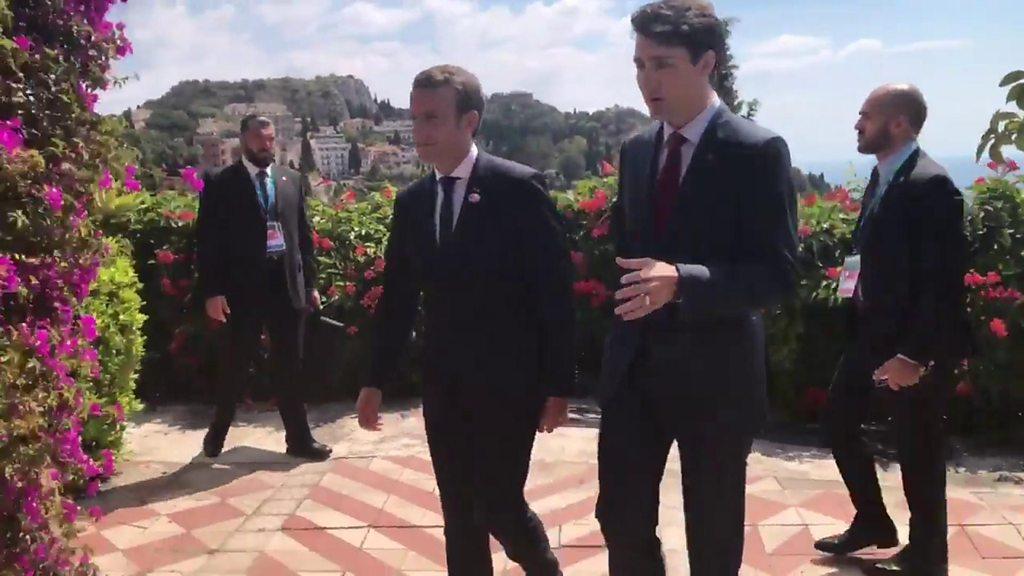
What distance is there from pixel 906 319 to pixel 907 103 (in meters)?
0.80

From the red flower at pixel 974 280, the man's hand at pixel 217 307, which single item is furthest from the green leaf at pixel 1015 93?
the man's hand at pixel 217 307

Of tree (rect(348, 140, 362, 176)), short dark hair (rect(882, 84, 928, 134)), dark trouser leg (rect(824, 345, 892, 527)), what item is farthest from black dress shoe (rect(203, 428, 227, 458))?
tree (rect(348, 140, 362, 176))

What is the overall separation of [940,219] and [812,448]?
2626 mm

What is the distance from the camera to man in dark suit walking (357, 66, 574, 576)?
2.74 meters

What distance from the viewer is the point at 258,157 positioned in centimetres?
498

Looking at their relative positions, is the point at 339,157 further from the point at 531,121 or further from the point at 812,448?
the point at 812,448

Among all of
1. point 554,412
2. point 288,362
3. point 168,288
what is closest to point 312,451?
point 288,362

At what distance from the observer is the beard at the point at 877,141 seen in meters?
3.34

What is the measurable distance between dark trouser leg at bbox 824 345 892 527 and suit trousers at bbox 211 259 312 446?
2.96 m

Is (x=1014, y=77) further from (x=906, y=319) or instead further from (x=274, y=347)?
(x=274, y=347)

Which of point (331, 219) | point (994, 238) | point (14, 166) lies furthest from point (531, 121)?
point (14, 166)

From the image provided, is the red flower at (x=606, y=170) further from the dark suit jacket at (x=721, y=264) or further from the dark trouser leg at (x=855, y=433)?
the dark suit jacket at (x=721, y=264)

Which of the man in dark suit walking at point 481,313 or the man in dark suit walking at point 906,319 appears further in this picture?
the man in dark suit walking at point 906,319

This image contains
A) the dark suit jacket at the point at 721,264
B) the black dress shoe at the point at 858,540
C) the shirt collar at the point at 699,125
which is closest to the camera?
the dark suit jacket at the point at 721,264
